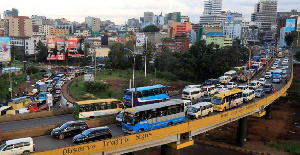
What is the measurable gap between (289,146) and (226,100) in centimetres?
1323

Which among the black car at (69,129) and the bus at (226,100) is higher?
the bus at (226,100)

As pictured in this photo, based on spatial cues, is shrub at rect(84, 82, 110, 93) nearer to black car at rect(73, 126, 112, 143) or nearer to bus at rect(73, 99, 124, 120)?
bus at rect(73, 99, 124, 120)

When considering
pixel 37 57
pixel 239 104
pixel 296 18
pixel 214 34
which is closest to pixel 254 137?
pixel 239 104

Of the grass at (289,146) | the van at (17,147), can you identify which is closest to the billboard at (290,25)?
the grass at (289,146)

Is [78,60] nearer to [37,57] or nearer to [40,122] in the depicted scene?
[37,57]

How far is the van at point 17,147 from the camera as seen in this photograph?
16.5 meters

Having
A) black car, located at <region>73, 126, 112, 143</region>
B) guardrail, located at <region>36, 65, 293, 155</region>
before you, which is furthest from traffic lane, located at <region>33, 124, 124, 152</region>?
guardrail, located at <region>36, 65, 293, 155</region>

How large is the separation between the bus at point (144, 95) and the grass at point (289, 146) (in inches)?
615

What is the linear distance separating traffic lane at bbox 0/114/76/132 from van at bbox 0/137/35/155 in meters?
5.43

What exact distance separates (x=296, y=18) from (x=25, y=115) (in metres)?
170

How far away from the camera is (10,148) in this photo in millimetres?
16609

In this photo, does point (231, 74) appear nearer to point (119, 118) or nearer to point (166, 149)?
point (166, 149)

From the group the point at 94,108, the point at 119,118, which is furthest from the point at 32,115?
the point at 119,118

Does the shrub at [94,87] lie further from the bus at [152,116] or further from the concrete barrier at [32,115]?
the bus at [152,116]
